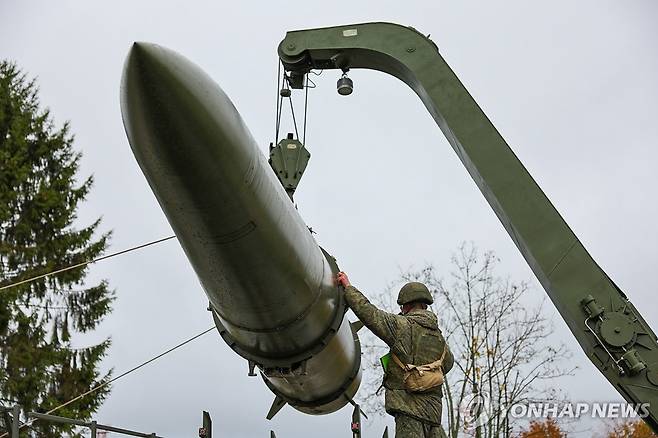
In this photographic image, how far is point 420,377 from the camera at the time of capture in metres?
4.69

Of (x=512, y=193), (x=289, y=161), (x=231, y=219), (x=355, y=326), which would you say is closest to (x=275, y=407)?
(x=355, y=326)

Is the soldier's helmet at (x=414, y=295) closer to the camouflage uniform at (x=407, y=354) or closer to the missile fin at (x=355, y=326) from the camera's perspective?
the camouflage uniform at (x=407, y=354)

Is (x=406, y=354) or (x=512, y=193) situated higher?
(x=512, y=193)

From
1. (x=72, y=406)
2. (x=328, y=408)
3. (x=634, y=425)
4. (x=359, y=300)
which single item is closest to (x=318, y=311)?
(x=359, y=300)

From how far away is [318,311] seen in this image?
4613mm

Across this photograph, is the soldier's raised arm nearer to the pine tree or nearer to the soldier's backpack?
the soldier's backpack

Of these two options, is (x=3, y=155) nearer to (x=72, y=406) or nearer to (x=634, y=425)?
(x=72, y=406)

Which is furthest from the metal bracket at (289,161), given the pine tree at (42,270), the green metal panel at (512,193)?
the pine tree at (42,270)

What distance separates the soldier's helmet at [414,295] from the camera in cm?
502

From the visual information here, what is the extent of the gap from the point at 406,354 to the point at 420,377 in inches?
6.4

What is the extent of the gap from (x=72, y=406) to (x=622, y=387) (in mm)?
11353

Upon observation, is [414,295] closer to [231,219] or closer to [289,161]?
[289,161]

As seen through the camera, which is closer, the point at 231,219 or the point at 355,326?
the point at 231,219

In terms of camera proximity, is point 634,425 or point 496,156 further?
point 634,425
